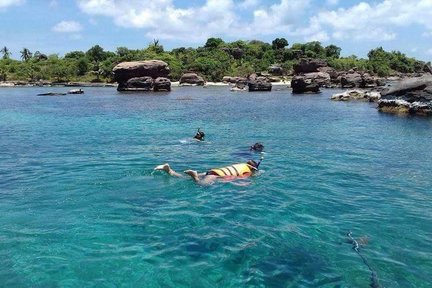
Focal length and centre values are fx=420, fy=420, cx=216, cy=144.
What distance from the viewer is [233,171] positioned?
15.8m

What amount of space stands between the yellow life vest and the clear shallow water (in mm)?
461

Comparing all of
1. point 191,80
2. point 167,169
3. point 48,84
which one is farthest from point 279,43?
point 167,169

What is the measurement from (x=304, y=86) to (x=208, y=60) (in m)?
61.9

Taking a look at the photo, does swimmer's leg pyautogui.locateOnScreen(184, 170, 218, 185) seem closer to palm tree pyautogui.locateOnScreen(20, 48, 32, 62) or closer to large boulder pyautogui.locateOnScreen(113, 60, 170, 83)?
large boulder pyautogui.locateOnScreen(113, 60, 170, 83)

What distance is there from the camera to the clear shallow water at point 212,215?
8930 millimetres

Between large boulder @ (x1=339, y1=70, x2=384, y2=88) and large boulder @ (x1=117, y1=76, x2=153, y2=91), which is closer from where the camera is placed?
large boulder @ (x1=117, y1=76, x2=153, y2=91)

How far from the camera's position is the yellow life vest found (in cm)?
1552

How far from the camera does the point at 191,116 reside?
41531mm

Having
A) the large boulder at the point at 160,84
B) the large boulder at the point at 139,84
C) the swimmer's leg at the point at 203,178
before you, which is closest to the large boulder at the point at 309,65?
the large boulder at the point at 160,84

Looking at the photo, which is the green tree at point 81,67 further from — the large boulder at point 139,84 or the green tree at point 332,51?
the green tree at point 332,51

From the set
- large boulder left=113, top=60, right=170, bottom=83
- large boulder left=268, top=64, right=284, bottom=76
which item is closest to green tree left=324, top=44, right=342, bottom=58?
large boulder left=268, top=64, right=284, bottom=76

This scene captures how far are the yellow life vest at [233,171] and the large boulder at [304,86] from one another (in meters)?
61.5

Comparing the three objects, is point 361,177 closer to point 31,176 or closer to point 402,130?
point 31,176

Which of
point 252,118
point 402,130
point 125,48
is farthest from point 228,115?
point 125,48
